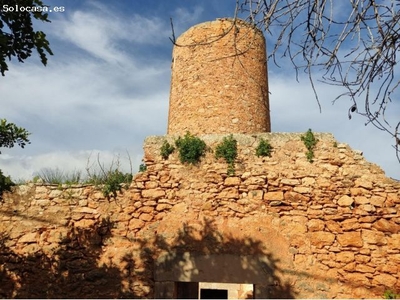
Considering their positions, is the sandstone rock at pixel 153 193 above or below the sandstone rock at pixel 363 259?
above

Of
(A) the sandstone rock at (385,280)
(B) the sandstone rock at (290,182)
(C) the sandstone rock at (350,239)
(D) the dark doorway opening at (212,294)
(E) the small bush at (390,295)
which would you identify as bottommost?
(D) the dark doorway opening at (212,294)

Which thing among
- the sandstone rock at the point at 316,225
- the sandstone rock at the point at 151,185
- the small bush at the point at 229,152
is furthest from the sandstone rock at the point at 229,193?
the sandstone rock at the point at 316,225

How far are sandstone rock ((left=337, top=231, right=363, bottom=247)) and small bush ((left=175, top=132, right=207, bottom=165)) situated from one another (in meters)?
2.57

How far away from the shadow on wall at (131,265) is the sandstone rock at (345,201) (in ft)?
4.58

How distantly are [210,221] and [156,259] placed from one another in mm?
1050

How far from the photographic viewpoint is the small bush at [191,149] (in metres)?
6.12

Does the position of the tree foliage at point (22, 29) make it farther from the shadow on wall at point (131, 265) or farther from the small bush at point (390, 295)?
the small bush at point (390, 295)

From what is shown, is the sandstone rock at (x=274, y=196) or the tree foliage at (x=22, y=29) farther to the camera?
the sandstone rock at (x=274, y=196)

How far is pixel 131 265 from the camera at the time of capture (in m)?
5.71

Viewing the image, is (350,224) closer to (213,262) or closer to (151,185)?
(213,262)

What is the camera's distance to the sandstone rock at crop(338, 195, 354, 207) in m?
5.57

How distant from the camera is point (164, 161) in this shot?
6203mm

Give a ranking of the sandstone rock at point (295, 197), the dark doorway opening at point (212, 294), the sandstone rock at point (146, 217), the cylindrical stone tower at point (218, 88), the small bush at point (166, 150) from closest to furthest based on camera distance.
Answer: the sandstone rock at point (295, 197)
the sandstone rock at point (146, 217)
the small bush at point (166, 150)
the cylindrical stone tower at point (218, 88)
the dark doorway opening at point (212, 294)

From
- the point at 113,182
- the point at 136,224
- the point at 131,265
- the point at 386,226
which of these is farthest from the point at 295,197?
the point at 113,182
